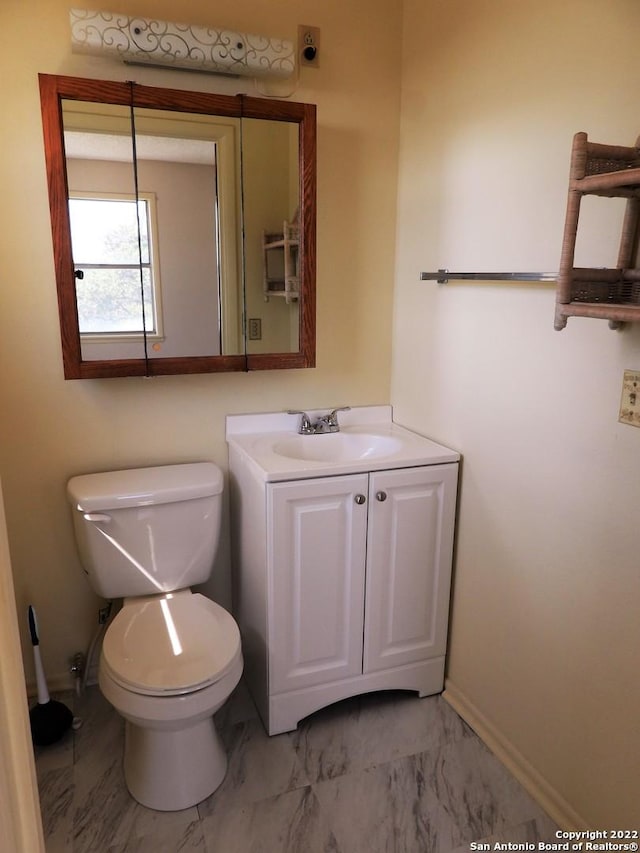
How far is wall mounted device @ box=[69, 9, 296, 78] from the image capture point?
181 centimetres

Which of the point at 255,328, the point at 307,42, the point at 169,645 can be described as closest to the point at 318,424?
the point at 255,328

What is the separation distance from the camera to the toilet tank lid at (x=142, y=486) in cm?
189

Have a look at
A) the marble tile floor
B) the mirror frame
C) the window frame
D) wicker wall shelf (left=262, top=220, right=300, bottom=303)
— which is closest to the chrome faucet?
the mirror frame

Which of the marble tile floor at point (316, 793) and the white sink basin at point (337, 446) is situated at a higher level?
the white sink basin at point (337, 446)

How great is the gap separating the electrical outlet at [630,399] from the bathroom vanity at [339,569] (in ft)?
2.21

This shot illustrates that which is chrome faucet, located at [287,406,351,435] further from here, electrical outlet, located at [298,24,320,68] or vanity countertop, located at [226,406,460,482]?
electrical outlet, located at [298,24,320,68]

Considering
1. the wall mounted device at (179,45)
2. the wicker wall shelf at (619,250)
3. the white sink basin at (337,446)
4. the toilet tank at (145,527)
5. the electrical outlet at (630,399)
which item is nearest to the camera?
the wicker wall shelf at (619,250)

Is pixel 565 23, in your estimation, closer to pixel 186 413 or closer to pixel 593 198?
pixel 593 198

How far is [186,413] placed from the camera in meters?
2.20

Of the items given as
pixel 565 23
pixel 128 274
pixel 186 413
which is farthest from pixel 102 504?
pixel 565 23

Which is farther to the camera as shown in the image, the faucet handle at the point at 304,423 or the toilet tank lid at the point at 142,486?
the faucet handle at the point at 304,423

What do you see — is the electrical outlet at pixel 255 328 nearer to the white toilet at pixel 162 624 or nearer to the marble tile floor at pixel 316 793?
the white toilet at pixel 162 624

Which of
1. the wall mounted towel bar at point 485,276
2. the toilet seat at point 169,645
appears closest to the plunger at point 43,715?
the toilet seat at point 169,645

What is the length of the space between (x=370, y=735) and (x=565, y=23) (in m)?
Answer: 2.11
